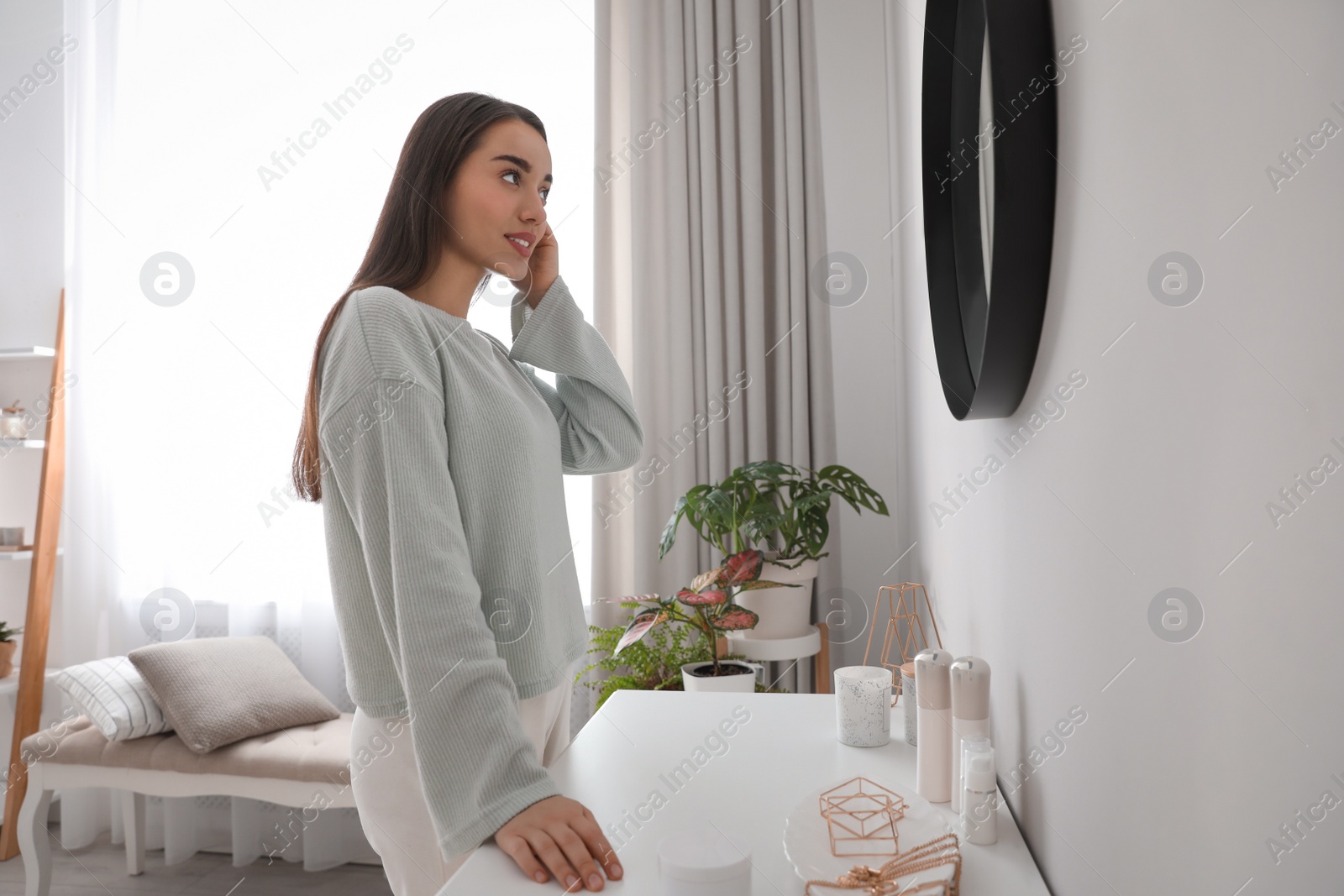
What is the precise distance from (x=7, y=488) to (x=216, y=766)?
1502 millimetres

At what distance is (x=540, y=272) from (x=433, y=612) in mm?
645

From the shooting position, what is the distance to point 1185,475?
16.9 inches

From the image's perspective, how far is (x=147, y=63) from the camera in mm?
A: 2709

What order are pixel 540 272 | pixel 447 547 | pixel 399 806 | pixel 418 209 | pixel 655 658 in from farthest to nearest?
1. pixel 655 658
2. pixel 540 272
3. pixel 418 209
4. pixel 399 806
5. pixel 447 547

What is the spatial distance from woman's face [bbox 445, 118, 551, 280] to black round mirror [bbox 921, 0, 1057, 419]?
537 mm

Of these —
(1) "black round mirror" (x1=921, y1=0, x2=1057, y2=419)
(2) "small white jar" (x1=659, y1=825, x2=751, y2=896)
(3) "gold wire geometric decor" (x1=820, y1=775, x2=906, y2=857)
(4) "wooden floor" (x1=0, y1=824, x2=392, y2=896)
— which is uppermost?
(1) "black round mirror" (x1=921, y1=0, x2=1057, y2=419)

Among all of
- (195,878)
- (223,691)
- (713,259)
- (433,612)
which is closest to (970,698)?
(433,612)

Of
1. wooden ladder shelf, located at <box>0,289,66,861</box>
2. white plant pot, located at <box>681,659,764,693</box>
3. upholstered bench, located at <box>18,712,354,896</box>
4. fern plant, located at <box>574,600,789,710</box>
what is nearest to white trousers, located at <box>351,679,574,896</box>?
white plant pot, located at <box>681,659,764,693</box>

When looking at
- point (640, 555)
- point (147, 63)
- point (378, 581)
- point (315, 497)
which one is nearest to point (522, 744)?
point (378, 581)

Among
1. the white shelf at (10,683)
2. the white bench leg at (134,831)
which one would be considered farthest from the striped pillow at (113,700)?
the white shelf at (10,683)

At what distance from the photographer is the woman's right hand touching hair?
70cm

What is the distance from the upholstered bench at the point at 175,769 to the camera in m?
2.04

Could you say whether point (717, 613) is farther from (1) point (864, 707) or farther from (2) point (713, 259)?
(2) point (713, 259)

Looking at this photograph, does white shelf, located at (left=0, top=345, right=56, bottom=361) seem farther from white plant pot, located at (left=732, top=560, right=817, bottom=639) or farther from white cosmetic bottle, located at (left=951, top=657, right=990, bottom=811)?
white cosmetic bottle, located at (left=951, top=657, right=990, bottom=811)
